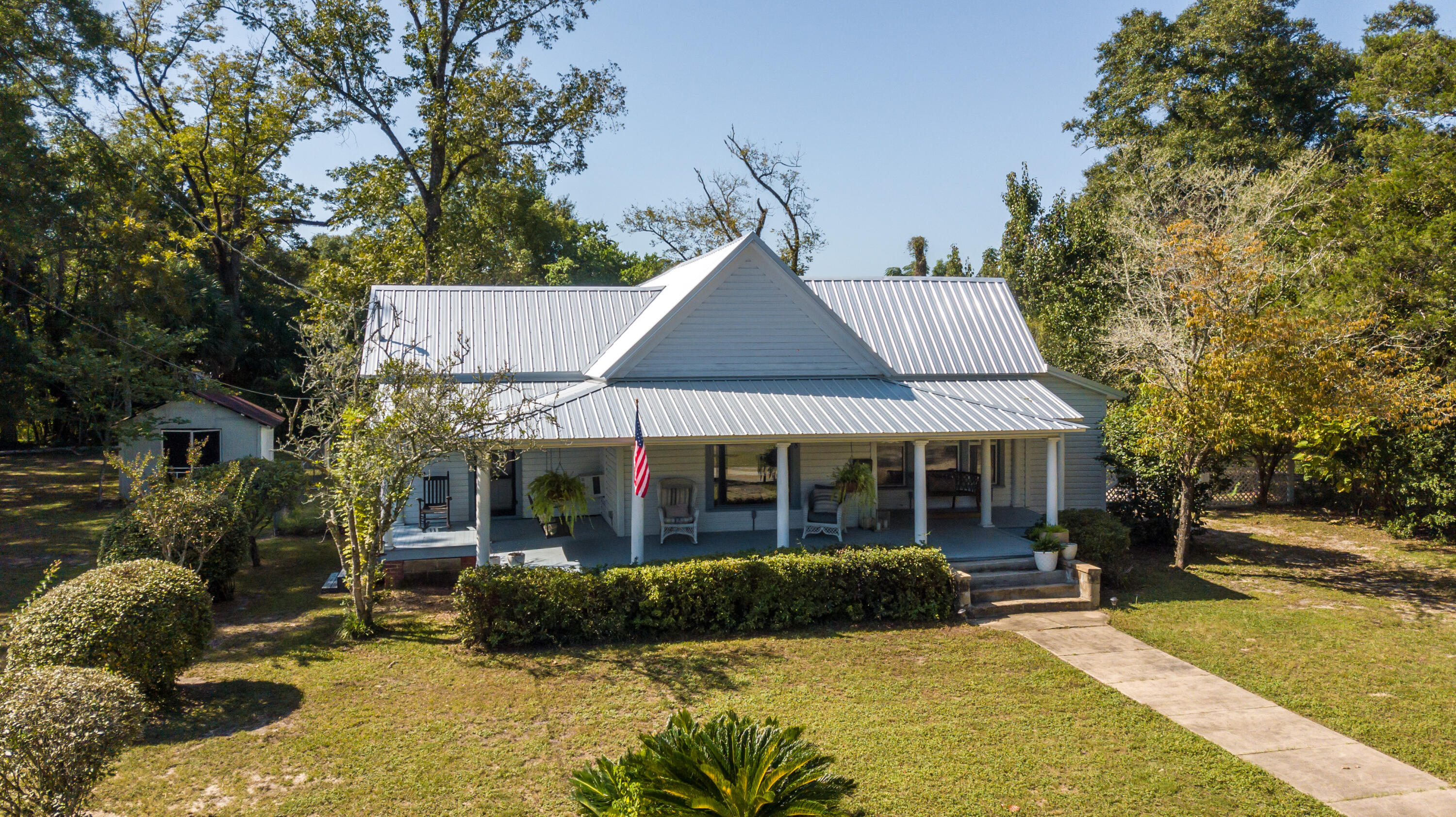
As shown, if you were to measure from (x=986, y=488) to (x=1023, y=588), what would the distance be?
3.01 metres

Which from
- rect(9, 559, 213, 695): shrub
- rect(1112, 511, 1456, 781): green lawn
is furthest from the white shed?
rect(1112, 511, 1456, 781): green lawn

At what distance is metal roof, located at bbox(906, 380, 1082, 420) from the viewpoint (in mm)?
14977

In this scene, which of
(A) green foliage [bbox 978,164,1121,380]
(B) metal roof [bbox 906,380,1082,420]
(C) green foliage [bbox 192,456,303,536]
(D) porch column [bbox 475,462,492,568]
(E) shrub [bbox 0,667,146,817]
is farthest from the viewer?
(A) green foliage [bbox 978,164,1121,380]

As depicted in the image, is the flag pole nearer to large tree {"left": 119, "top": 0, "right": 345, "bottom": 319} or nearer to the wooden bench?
the wooden bench

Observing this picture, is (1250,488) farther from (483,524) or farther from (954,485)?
(483,524)

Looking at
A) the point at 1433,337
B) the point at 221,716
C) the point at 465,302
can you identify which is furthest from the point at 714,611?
the point at 1433,337

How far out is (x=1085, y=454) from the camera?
736 inches

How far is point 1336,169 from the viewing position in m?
23.7

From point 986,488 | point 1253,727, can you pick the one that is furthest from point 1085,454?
point 1253,727

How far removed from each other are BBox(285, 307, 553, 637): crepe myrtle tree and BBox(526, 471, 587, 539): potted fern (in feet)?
9.47

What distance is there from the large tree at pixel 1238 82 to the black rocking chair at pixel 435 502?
26.6 m

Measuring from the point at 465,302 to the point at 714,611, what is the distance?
9.93 meters

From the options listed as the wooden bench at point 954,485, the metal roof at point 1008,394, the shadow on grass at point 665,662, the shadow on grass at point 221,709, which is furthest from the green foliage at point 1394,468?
the shadow on grass at point 221,709

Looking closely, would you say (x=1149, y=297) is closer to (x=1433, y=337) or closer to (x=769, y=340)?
(x=1433, y=337)
